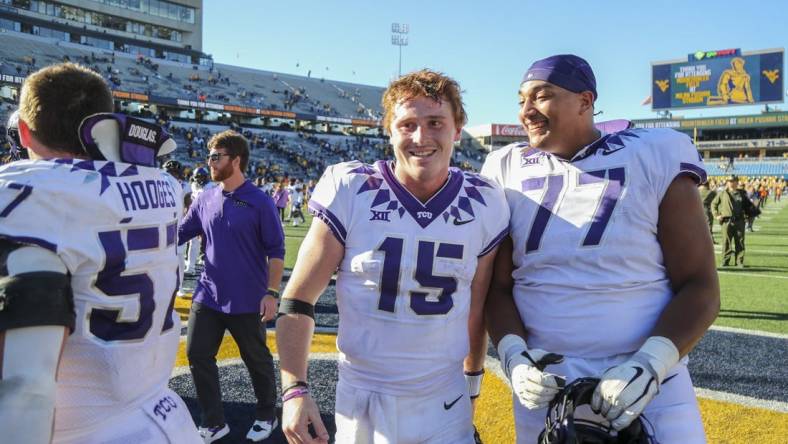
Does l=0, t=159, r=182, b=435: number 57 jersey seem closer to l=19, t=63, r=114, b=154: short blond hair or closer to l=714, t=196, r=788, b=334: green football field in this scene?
l=19, t=63, r=114, b=154: short blond hair

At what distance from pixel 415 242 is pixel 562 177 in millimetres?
639

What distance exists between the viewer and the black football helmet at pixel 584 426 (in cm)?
184

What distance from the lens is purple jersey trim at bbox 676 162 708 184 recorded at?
211 centimetres

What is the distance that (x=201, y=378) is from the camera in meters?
3.73

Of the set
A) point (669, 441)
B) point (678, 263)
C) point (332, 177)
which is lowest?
point (669, 441)

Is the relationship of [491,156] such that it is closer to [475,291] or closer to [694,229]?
[475,291]

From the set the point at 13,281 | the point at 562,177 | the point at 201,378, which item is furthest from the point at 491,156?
the point at 201,378

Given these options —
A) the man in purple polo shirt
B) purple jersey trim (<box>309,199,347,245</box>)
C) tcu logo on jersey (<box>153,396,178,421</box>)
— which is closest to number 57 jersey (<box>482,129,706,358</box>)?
purple jersey trim (<box>309,199,347,245</box>)

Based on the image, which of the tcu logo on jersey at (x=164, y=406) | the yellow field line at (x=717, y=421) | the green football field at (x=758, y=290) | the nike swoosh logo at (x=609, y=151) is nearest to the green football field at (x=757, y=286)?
the green football field at (x=758, y=290)

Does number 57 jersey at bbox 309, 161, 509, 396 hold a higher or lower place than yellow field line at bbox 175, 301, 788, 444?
higher

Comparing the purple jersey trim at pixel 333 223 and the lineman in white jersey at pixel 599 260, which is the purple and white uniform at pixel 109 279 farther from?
the lineman in white jersey at pixel 599 260

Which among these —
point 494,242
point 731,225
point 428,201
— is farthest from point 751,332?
point 731,225

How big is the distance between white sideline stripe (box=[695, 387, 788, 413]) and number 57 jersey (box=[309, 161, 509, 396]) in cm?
304

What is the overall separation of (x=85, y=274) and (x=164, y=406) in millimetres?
566
